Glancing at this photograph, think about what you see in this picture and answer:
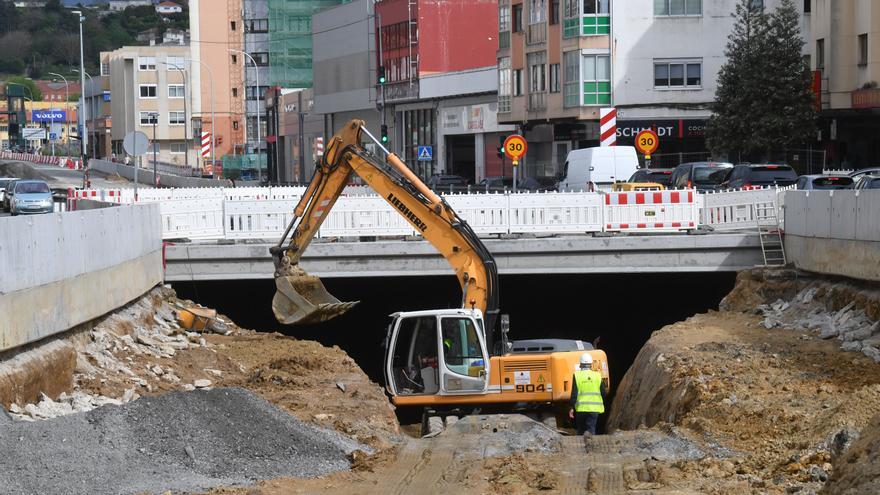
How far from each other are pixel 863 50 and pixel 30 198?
1176 inches

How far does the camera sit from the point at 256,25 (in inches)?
5032

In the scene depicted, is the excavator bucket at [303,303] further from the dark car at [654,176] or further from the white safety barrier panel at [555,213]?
the dark car at [654,176]

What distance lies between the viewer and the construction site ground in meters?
13.9

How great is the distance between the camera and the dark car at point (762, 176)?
120 feet

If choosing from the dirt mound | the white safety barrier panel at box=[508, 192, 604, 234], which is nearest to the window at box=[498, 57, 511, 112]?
the white safety barrier panel at box=[508, 192, 604, 234]

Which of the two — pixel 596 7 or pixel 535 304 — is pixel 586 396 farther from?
pixel 596 7

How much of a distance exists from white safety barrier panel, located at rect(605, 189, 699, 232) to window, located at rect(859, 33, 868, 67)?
75.2 ft

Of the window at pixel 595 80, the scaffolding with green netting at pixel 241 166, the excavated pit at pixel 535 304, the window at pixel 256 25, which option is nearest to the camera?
the excavated pit at pixel 535 304

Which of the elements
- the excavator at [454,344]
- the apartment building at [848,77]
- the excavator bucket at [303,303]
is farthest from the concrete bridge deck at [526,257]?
the apartment building at [848,77]

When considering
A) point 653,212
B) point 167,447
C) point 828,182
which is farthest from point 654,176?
point 167,447

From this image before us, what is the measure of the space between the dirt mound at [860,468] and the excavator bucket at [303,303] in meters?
11.8

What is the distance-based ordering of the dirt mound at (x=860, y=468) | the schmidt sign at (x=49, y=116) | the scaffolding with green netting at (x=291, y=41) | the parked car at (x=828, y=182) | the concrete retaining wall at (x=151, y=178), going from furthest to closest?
the schmidt sign at (x=49, y=116) < the scaffolding with green netting at (x=291, y=41) < the concrete retaining wall at (x=151, y=178) < the parked car at (x=828, y=182) < the dirt mound at (x=860, y=468)

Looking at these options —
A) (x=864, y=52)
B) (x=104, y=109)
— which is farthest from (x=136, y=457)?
(x=104, y=109)

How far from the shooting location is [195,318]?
84.5 feet
